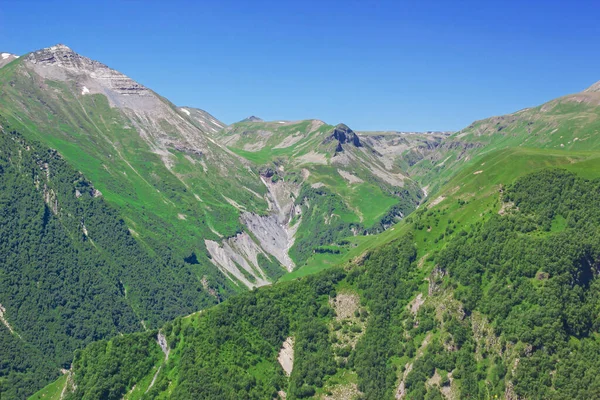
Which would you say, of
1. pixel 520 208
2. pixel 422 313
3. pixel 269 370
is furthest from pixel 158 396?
pixel 520 208

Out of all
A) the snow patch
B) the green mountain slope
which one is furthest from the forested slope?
the snow patch

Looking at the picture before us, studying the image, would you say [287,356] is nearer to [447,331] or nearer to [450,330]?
[447,331]

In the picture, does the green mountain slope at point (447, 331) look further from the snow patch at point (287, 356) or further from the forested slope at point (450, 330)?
the snow patch at point (287, 356)

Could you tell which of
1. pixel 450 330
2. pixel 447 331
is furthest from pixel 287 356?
pixel 450 330

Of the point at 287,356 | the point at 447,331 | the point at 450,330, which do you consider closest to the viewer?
the point at 450,330

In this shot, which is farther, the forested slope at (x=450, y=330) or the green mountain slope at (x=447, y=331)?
the green mountain slope at (x=447, y=331)

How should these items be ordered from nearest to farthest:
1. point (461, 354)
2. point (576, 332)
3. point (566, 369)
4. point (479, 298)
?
point (566, 369) < point (576, 332) < point (461, 354) < point (479, 298)

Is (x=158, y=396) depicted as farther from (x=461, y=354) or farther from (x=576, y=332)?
(x=576, y=332)

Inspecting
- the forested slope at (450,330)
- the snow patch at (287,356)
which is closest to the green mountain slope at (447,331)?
the forested slope at (450,330)

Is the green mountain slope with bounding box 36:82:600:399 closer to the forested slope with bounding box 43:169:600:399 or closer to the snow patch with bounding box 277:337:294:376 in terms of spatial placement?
the forested slope with bounding box 43:169:600:399

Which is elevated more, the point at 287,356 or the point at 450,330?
the point at 450,330

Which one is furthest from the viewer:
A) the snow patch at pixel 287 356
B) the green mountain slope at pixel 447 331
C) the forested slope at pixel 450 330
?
the snow patch at pixel 287 356
